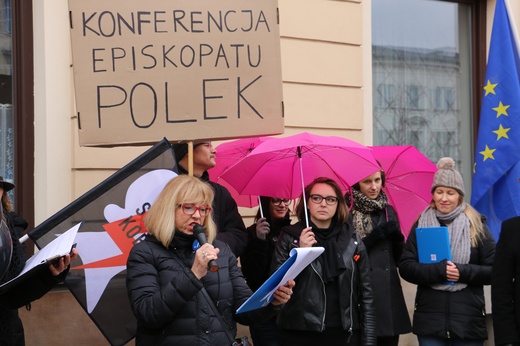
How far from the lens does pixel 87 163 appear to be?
6.55m

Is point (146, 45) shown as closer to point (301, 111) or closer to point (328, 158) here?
point (328, 158)

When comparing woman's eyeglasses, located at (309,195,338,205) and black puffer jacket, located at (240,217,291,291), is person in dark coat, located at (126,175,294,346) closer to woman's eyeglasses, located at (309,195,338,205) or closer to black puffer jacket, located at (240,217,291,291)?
woman's eyeglasses, located at (309,195,338,205)

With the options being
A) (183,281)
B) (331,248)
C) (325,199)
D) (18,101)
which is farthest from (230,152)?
(183,281)

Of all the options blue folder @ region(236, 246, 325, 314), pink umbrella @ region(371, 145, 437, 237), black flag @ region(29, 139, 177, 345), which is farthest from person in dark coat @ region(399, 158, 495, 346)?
black flag @ region(29, 139, 177, 345)

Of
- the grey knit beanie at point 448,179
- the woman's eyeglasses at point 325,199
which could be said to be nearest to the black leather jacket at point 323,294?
the woman's eyeglasses at point 325,199

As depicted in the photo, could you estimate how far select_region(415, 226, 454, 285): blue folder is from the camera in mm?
5895

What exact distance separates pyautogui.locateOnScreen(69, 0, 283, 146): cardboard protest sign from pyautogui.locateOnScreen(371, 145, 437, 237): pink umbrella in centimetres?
172

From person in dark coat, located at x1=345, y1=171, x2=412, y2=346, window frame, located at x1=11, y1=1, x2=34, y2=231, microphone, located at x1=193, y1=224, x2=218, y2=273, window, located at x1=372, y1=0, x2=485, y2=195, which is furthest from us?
window, located at x1=372, y1=0, x2=485, y2=195

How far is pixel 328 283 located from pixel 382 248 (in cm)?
81

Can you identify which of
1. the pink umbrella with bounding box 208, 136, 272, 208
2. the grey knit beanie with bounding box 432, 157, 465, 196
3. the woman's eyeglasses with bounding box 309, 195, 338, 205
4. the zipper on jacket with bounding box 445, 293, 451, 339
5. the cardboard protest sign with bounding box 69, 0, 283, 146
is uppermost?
the cardboard protest sign with bounding box 69, 0, 283, 146

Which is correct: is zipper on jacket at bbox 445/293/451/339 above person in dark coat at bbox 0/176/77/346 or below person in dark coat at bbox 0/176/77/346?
below

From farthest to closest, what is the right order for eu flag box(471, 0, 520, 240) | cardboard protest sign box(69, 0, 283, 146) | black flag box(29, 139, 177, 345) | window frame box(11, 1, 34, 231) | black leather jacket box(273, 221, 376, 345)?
eu flag box(471, 0, 520, 240), window frame box(11, 1, 34, 231), black leather jacket box(273, 221, 376, 345), cardboard protest sign box(69, 0, 283, 146), black flag box(29, 139, 177, 345)

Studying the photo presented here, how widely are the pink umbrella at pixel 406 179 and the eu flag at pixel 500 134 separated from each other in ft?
2.29

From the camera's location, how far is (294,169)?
5.96 m
